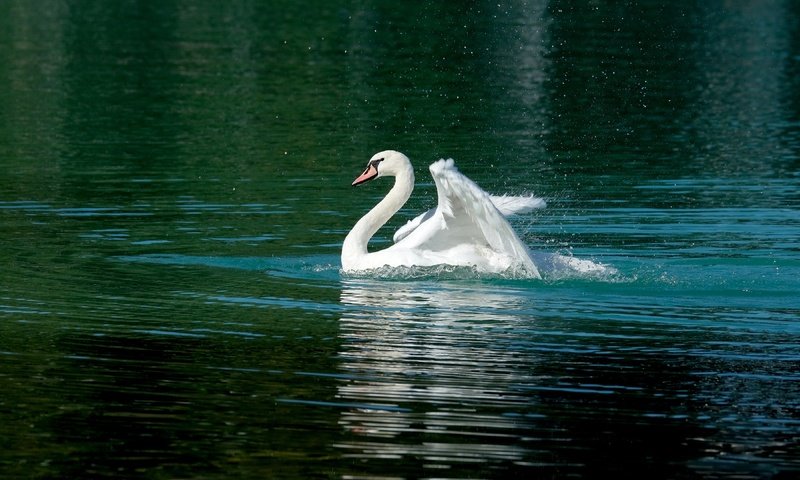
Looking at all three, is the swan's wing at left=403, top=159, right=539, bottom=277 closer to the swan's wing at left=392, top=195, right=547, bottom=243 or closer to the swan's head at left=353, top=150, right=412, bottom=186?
the swan's wing at left=392, top=195, right=547, bottom=243

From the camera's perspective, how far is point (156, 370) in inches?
447

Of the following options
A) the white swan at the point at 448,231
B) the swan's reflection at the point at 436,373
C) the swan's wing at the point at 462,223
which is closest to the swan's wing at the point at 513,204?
the white swan at the point at 448,231

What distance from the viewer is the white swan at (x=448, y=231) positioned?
13.9 meters

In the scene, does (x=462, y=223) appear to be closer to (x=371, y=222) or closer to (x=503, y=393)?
(x=371, y=222)

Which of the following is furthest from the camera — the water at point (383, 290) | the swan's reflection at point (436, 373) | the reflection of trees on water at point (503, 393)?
the water at point (383, 290)

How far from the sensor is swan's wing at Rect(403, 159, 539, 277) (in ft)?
44.7

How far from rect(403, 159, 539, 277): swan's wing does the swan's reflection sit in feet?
1.50

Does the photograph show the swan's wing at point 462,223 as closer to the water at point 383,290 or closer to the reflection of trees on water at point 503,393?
the water at point 383,290

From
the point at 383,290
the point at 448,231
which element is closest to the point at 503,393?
the point at 383,290

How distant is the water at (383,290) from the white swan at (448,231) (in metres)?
0.23

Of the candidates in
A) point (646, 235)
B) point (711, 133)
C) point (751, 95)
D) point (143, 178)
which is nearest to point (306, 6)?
point (751, 95)

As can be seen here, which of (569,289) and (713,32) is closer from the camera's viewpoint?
(569,289)

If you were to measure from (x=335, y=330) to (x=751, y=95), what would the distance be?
2521cm

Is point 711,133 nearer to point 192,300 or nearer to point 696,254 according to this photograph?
point 696,254
